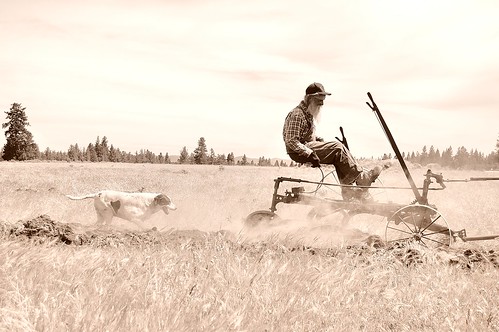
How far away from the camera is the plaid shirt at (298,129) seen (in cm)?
835

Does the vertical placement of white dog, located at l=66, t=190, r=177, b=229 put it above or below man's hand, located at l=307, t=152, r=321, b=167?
below

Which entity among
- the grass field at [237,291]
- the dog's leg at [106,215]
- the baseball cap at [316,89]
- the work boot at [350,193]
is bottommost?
the dog's leg at [106,215]

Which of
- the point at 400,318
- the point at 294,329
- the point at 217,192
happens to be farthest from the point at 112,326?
the point at 217,192

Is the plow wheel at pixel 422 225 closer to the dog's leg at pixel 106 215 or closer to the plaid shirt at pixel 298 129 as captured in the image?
the plaid shirt at pixel 298 129

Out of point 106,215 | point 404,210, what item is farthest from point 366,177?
point 106,215

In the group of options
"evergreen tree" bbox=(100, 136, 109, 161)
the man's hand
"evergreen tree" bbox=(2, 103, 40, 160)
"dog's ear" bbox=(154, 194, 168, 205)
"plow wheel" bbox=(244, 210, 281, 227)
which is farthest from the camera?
"evergreen tree" bbox=(100, 136, 109, 161)

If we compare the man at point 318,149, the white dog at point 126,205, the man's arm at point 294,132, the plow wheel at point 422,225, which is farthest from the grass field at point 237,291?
the white dog at point 126,205

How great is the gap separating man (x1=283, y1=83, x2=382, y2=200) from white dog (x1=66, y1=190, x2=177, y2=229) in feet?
13.8

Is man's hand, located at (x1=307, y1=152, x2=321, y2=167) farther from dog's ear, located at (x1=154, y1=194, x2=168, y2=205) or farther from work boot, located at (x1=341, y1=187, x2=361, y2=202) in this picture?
dog's ear, located at (x1=154, y1=194, x2=168, y2=205)

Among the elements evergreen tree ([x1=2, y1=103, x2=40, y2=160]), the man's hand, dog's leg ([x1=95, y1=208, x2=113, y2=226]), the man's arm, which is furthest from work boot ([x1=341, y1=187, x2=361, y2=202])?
evergreen tree ([x1=2, y1=103, x2=40, y2=160])

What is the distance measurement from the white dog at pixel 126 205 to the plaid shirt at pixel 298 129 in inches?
162

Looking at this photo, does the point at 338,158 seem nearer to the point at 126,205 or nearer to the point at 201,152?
the point at 126,205

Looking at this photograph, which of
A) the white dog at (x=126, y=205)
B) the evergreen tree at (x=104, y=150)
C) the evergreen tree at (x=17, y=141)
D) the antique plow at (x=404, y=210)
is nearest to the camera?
the antique plow at (x=404, y=210)

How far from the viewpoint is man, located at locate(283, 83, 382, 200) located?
8.38 metres
